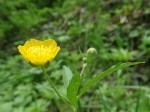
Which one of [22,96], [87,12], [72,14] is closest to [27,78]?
[22,96]

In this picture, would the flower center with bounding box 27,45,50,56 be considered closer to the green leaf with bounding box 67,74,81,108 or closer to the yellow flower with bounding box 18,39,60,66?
the yellow flower with bounding box 18,39,60,66

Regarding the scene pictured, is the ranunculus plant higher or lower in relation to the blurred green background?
lower

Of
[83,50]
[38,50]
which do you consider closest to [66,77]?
[38,50]

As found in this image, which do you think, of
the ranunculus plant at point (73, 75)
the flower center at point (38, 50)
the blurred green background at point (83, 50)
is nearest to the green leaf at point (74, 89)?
the ranunculus plant at point (73, 75)

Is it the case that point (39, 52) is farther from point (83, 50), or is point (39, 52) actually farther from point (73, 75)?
point (83, 50)

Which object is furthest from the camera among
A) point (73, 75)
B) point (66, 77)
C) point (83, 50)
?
point (83, 50)

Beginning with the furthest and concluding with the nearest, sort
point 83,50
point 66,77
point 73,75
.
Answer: point 83,50 → point 66,77 → point 73,75

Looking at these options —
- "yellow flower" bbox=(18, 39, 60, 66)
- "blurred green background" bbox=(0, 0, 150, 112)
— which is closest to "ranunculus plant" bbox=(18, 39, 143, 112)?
"yellow flower" bbox=(18, 39, 60, 66)
